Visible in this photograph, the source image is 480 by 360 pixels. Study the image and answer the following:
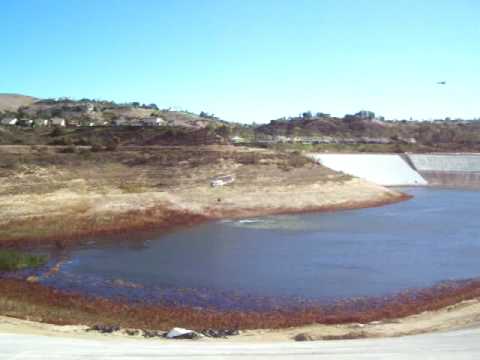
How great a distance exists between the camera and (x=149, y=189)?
40188 millimetres

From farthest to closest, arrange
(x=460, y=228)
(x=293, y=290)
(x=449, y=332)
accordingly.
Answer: (x=460, y=228) < (x=293, y=290) < (x=449, y=332)

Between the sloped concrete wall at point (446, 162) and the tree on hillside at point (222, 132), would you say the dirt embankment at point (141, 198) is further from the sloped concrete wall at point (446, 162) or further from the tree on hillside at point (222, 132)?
the sloped concrete wall at point (446, 162)

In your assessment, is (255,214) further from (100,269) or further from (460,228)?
(100,269)

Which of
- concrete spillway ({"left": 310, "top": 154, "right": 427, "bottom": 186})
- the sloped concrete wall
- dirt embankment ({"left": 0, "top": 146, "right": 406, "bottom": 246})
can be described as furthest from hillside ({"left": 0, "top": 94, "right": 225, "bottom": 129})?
dirt embankment ({"left": 0, "top": 146, "right": 406, "bottom": 246})

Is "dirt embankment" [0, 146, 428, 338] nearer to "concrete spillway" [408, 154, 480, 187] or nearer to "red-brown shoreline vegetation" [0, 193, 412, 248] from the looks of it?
"red-brown shoreline vegetation" [0, 193, 412, 248]

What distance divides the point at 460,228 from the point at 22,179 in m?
29.9

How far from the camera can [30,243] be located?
92.2 feet

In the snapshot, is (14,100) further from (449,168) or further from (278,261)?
(278,261)

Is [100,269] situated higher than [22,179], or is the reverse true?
[22,179]

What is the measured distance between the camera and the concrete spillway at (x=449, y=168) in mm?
66250

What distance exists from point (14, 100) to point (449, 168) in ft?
417

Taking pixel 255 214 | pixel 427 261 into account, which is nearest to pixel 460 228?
pixel 427 261

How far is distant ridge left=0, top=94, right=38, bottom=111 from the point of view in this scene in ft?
474

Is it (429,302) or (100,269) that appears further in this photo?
(100,269)
